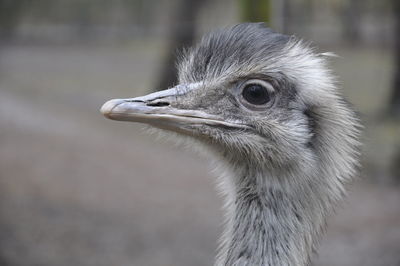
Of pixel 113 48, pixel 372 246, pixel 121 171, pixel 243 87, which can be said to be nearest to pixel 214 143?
pixel 243 87

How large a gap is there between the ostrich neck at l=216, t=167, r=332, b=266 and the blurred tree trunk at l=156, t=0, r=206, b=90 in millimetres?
7591

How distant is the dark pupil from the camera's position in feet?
8.14

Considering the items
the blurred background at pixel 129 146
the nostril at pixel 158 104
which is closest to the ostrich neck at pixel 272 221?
the nostril at pixel 158 104

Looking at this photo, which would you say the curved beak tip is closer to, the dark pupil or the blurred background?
the dark pupil

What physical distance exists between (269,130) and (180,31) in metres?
8.35

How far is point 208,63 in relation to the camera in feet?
Answer: 8.58

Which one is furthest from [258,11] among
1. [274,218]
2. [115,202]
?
[115,202]

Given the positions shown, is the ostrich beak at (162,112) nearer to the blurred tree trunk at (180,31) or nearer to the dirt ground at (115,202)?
the dirt ground at (115,202)

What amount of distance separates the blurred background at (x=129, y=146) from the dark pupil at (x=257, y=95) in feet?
4.50

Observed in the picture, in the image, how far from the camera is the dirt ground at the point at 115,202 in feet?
18.2

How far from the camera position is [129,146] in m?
9.70

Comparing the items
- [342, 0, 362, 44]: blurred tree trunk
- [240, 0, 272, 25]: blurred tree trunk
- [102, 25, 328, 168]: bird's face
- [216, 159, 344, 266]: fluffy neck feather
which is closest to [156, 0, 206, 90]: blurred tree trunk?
[342, 0, 362, 44]: blurred tree trunk

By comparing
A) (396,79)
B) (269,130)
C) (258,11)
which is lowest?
(396,79)

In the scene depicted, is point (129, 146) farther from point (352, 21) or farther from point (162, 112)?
point (162, 112)
